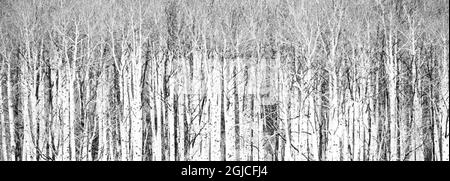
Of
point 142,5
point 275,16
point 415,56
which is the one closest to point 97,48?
point 142,5

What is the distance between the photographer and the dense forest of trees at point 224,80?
5250 mm

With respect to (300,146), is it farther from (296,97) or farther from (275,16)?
(275,16)

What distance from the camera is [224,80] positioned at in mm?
5363

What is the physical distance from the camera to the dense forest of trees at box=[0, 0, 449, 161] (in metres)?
5.25

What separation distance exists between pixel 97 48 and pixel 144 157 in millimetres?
1364

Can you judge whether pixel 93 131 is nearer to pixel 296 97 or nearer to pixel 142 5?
pixel 142 5

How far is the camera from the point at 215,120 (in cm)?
A: 535

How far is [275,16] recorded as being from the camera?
5.43 m

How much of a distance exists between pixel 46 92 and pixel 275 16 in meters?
2.79

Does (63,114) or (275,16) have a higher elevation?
(275,16)
